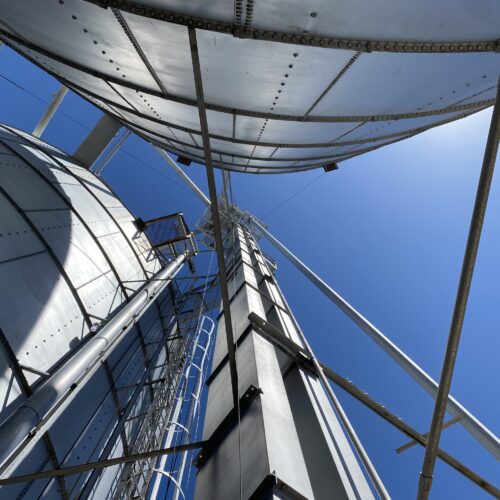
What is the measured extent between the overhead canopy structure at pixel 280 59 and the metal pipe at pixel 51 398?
4801mm

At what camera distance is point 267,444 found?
246 cm

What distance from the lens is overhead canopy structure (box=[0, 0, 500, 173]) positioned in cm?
280

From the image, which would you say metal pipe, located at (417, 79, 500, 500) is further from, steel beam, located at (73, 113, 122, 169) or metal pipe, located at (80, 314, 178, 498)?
steel beam, located at (73, 113, 122, 169)

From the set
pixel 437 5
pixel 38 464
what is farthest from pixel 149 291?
pixel 437 5

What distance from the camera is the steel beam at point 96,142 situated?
44.7 feet

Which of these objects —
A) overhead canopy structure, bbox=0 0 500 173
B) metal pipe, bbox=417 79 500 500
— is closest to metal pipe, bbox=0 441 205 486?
metal pipe, bbox=417 79 500 500

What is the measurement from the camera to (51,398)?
14.5ft

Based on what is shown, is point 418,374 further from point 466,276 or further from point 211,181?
point 211,181

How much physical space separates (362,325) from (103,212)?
8838 millimetres

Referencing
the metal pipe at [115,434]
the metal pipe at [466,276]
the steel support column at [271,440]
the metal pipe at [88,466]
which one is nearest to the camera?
the metal pipe at [466,276]

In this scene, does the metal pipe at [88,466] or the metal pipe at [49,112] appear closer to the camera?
the metal pipe at [88,466]

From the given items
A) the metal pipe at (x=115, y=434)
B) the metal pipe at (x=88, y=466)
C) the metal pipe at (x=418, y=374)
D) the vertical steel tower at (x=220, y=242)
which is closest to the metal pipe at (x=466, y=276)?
the vertical steel tower at (x=220, y=242)

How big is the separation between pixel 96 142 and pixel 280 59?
1268 cm

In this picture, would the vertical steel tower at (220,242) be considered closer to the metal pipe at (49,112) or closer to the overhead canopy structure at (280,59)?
the overhead canopy structure at (280,59)
